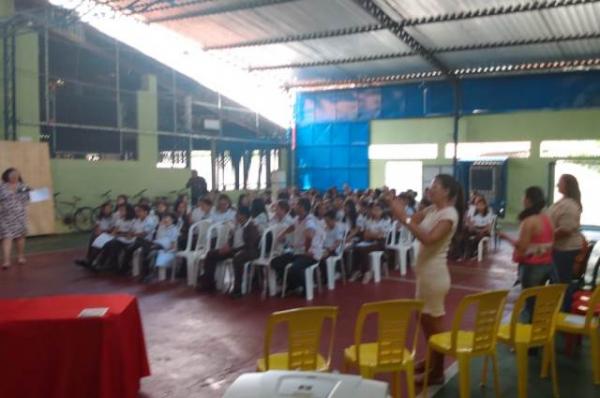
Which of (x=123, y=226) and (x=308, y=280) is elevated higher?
(x=123, y=226)

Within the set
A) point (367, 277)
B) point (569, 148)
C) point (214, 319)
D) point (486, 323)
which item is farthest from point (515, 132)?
point (486, 323)

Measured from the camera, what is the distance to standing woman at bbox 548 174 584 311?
4.53 m

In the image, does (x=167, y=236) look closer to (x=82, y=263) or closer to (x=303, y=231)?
(x=82, y=263)

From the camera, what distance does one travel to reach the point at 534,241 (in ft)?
13.6

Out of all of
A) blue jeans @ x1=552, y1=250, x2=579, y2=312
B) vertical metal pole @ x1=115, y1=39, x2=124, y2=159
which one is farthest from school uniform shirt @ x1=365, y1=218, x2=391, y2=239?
vertical metal pole @ x1=115, y1=39, x2=124, y2=159

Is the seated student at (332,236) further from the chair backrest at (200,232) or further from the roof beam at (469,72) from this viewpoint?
the roof beam at (469,72)

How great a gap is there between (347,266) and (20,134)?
7527mm

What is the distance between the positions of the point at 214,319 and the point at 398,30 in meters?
8.73

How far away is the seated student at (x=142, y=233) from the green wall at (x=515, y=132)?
33.0 feet

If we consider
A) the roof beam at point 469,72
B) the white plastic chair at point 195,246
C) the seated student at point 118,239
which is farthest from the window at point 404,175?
the seated student at point 118,239

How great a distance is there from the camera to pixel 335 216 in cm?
718

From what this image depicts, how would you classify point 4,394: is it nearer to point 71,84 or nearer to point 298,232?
point 298,232

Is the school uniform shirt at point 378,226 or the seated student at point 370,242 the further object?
the school uniform shirt at point 378,226

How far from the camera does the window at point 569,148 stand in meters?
13.6
